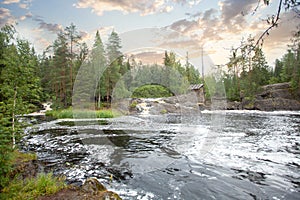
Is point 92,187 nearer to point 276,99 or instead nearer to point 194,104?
point 194,104

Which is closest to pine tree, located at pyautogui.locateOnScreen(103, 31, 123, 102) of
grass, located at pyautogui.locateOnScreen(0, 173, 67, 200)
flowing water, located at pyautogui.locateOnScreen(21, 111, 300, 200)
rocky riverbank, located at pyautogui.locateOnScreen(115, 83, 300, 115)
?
rocky riverbank, located at pyautogui.locateOnScreen(115, 83, 300, 115)

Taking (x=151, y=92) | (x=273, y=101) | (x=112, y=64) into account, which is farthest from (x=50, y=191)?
(x=273, y=101)

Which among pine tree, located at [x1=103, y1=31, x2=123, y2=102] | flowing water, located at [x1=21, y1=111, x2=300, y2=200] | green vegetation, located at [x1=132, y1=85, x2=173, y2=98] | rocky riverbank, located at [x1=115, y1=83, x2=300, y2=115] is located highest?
pine tree, located at [x1=103, y1=31, x2=123, y2=102]

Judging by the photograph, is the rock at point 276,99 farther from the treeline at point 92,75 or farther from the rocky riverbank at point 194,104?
the treeline at point 92,75

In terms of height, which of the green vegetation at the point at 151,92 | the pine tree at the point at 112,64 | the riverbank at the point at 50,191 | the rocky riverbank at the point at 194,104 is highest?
the pine tree at the point at 112,64

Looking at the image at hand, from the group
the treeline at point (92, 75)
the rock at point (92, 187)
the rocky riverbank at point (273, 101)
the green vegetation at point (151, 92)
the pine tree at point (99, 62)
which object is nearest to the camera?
the rock at point (92, 187)

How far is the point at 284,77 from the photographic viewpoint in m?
38.7

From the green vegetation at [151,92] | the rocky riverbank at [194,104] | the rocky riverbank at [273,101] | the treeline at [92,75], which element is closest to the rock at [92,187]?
the treeline at [92,75]

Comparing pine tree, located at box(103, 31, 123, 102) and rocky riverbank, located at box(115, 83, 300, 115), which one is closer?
rocky riverbank, located at box(115, 83, 300, 115)

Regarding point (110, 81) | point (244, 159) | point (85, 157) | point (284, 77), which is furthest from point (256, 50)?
point (284, 77)

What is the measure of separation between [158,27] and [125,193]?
25.3 ft

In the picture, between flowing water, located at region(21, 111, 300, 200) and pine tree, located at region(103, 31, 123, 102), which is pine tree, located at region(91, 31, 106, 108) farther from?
flowing water, located at region(21, 111, 300, 200)

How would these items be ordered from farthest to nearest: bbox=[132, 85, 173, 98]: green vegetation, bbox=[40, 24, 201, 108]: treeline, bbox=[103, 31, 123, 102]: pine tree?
bbox=[103, 31, 123, 102]: pine tree
bbox=[132, 85, 173, 98]: green vegetation
bbox=[40, 24, 201, 108]: treeline

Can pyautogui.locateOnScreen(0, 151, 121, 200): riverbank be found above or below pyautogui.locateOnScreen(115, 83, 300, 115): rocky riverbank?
below
